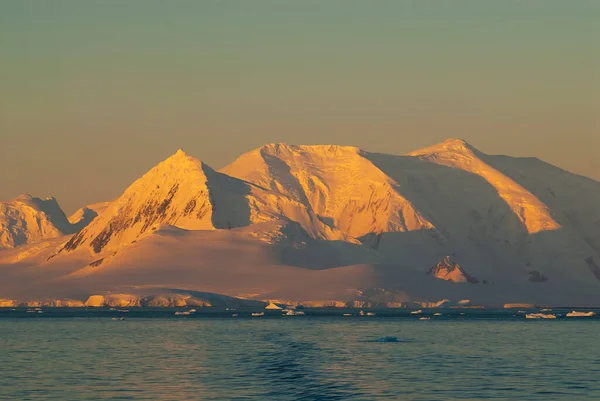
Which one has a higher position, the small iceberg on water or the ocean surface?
the small iceberg on water

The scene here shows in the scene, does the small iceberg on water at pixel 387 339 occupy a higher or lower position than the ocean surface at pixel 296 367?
higher

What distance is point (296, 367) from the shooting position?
12312 cm

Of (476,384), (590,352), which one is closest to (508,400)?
(476,384)

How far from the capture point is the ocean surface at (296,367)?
9794 centimetres

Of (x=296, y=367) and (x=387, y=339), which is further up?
(x=387, y=339)

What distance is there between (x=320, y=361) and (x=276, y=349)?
20.7 meters

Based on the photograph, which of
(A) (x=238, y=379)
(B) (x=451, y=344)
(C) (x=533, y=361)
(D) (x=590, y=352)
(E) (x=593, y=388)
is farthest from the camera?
(B) (x=451, y=344)

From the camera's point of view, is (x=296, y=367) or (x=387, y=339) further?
(x=387, y=339)

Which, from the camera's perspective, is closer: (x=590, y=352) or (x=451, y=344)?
(x=590, y=352)

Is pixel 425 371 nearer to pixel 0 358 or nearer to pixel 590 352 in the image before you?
pixel 590 352

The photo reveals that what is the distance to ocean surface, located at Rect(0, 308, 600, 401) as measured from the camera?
9794cm

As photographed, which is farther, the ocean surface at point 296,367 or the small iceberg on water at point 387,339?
the small iceberg on water at point 387,339

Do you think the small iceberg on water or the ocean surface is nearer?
the ocean surface

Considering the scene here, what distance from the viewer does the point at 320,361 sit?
431 feet
